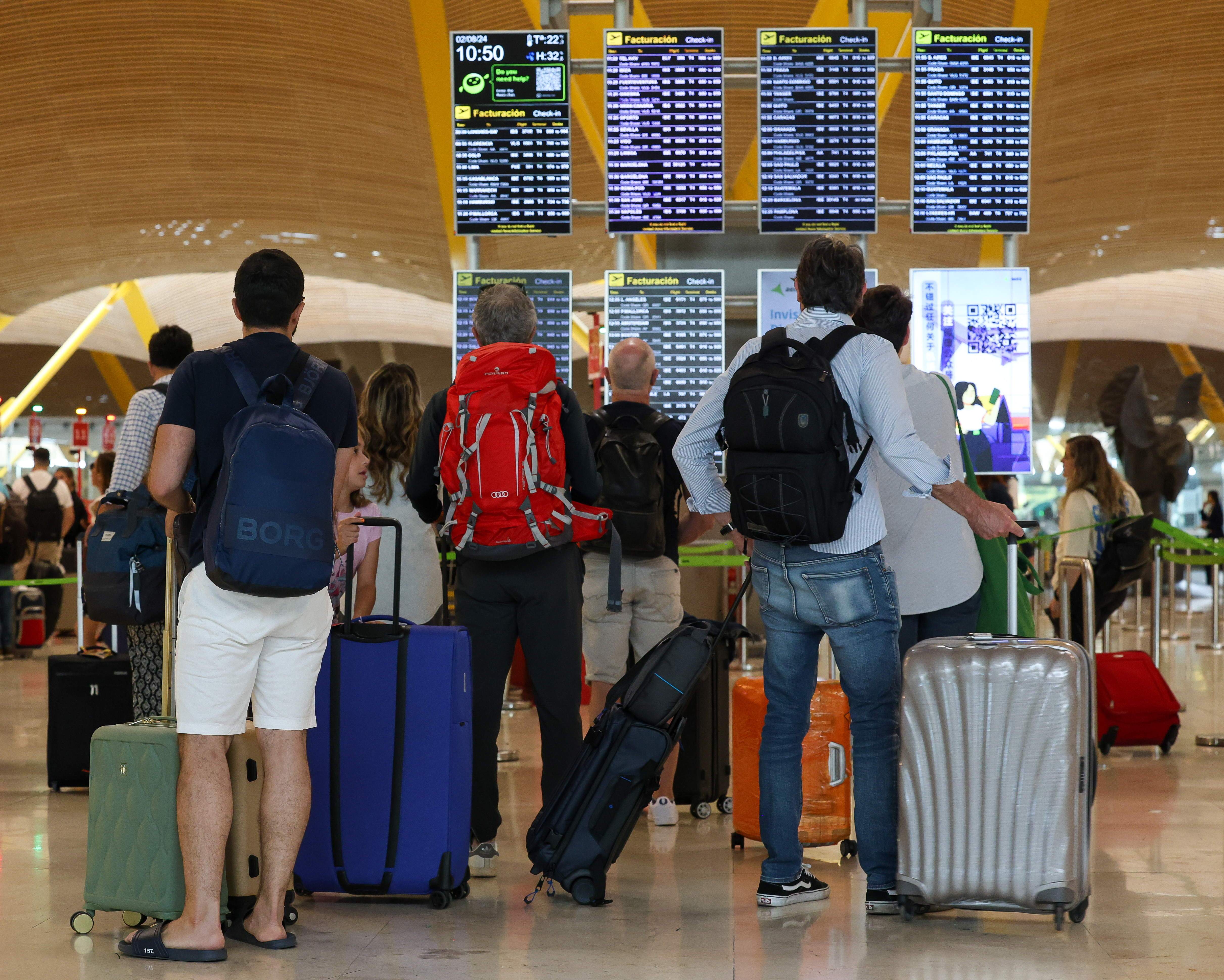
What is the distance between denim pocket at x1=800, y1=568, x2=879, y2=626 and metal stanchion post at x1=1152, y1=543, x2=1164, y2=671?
5758 mm

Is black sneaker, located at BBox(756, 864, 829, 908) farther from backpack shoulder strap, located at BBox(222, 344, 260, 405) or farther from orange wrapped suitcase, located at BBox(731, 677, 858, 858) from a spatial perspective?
backpack shoulder strap, located at BBox(222, 344, 260, 405)

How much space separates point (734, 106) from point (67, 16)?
285 inches

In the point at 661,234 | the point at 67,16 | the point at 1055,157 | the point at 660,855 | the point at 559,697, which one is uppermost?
the point at 67,16

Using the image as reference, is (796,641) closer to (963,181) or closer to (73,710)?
(73,710)

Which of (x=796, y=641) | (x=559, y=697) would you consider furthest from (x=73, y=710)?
(x=796, y=641)

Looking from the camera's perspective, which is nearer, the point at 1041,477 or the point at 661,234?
the point at 661,234

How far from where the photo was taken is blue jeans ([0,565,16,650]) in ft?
37.5

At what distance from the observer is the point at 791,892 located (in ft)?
11.9

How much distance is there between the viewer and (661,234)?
7430 mm

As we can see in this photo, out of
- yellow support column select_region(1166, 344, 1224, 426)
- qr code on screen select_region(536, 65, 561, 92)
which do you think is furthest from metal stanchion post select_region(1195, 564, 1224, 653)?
yellow support column select_region(1166, 344, 1224, 426)

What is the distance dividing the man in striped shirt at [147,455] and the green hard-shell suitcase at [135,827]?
1.66 m

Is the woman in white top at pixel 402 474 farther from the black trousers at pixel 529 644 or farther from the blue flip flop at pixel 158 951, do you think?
the blue flip flop at pixel 158 951

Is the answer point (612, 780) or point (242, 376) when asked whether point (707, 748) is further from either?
point (242, 376)

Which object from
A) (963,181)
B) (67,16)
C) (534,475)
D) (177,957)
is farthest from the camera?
(67,16)
